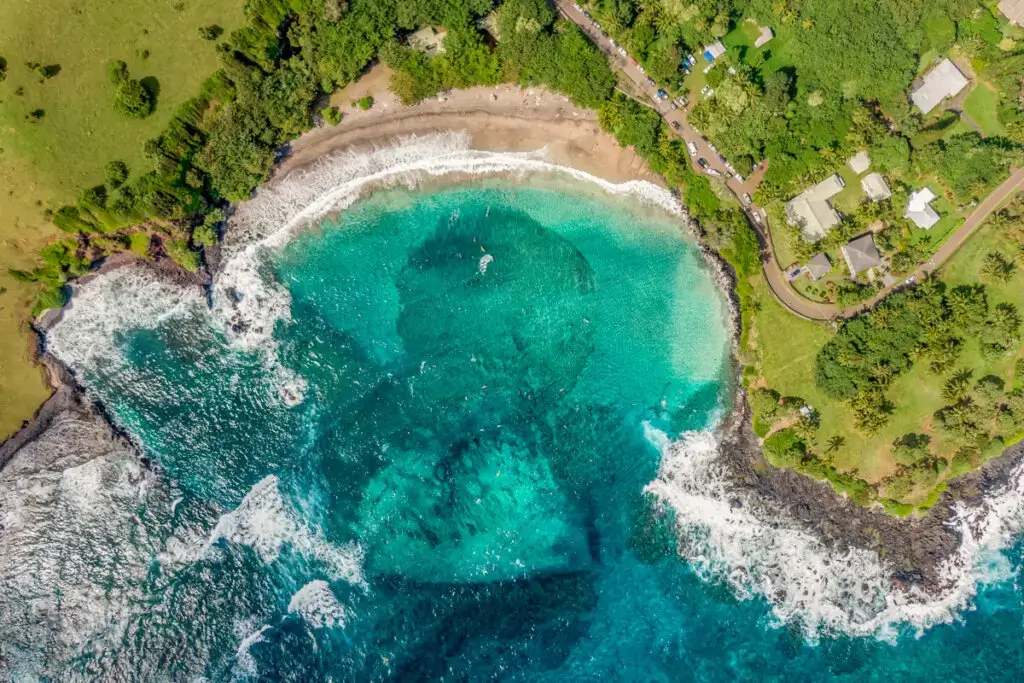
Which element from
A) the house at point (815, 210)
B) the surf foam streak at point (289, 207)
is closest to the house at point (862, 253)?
the house at point (815, 210)

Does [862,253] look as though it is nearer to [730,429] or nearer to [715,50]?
[730,429]

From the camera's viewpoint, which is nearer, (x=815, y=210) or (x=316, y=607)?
(x=815, y=210)

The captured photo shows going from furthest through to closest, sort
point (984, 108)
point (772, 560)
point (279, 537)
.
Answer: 1. point (772, 560)
2. point (984, 108)
3. point (279, 537)

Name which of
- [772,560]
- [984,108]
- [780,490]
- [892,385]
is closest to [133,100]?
[780,490]

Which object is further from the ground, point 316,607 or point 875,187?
point 875,187

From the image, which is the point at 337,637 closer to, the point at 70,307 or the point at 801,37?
the point at 70,307

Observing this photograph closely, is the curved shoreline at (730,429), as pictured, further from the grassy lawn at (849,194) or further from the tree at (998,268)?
the tree at (998,268)

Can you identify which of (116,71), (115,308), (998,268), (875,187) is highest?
(116,71)

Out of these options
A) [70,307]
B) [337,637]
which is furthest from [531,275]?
[70,307]

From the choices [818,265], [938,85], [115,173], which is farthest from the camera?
[938,85]
